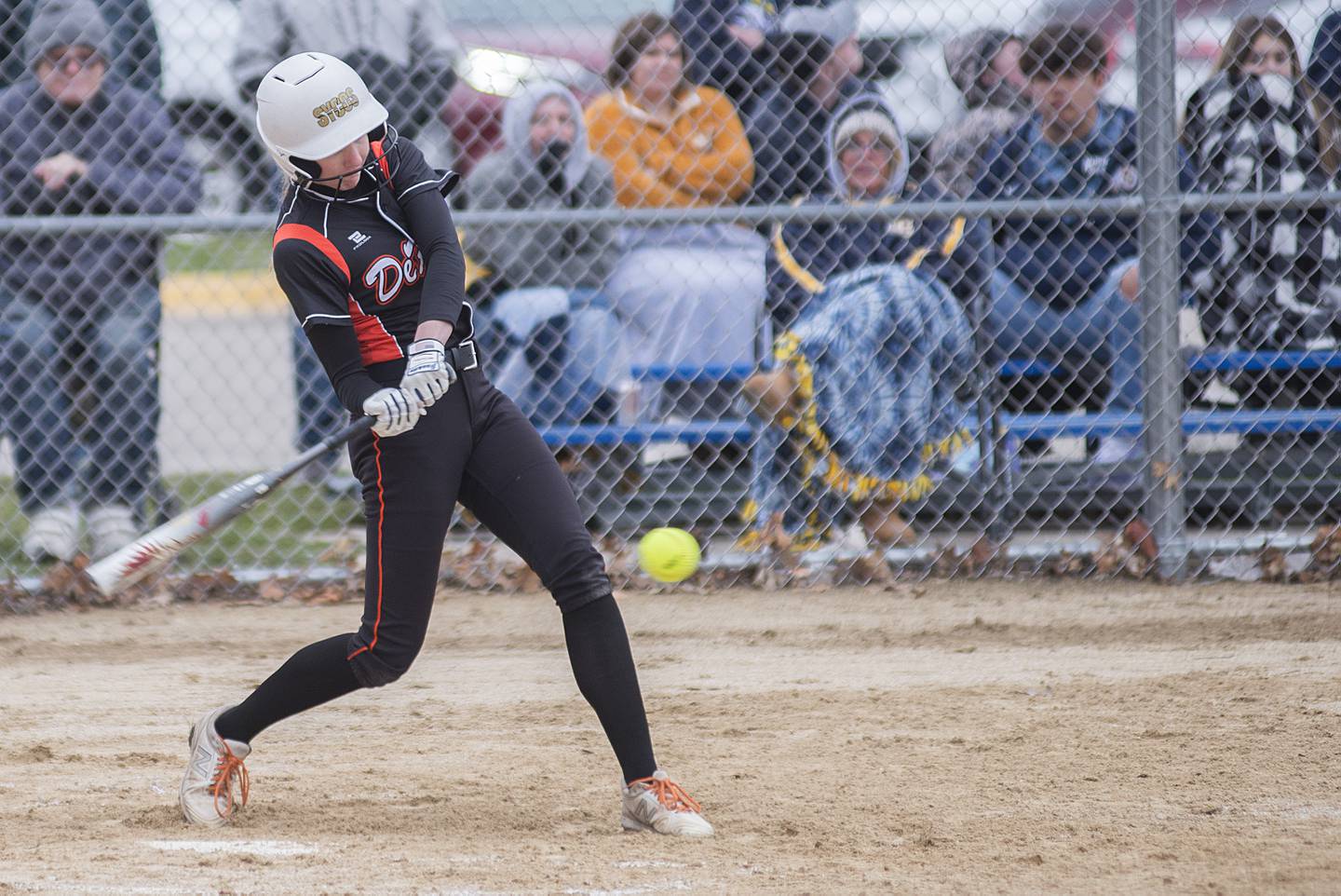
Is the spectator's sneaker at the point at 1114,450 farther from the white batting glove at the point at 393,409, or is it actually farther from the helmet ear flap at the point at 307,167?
the helmet ear flap at the point at 307,167

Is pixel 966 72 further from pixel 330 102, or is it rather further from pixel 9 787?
pixel 9 787

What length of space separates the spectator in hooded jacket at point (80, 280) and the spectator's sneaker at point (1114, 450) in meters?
4.07

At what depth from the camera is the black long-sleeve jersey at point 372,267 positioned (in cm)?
324

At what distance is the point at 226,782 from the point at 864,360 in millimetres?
3343

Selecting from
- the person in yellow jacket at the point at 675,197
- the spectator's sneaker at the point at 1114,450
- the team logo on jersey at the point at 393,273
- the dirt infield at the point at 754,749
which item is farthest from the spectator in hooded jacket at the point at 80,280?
the spectator's sneaker at the point at 1114,450

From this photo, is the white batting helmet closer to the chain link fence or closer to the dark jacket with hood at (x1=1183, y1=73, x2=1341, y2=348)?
the chain link fence

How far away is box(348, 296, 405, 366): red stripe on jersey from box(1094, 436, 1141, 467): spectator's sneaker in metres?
3.87

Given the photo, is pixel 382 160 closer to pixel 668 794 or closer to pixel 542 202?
pixel 668 794

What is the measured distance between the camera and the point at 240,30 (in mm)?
6500

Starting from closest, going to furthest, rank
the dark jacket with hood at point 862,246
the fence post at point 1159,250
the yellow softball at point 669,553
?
the yellow softball at point 669,553, the fence post at point 1159,250, the dark jacket with hood at point 862,246

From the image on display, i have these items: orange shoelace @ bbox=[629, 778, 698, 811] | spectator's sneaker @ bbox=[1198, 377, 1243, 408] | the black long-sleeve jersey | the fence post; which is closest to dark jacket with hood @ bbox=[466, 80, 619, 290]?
the fence post

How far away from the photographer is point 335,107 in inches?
126

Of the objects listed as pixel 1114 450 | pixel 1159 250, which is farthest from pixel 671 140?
pixel 1114 450

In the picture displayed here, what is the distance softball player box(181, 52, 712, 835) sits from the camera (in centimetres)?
324
